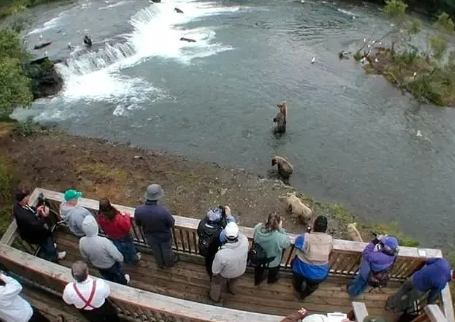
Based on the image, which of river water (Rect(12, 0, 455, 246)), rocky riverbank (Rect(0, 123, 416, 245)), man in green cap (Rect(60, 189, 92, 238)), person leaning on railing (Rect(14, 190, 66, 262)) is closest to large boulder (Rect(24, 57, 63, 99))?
river water (Rect(12, 0, 455, 246))

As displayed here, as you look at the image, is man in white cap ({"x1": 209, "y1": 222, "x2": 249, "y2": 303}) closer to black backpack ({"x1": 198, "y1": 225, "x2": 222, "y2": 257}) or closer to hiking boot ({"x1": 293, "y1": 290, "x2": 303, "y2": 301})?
black backpack ({"x1": 198, "y1": 225, "x2": 222, "y2": 257})

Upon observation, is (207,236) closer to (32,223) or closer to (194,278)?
(194,278)

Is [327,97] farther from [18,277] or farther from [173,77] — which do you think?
[18,277]

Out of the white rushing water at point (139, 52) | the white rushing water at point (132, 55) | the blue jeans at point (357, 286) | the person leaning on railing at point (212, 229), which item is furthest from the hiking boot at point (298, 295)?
the white rushing water at point (139, 52)

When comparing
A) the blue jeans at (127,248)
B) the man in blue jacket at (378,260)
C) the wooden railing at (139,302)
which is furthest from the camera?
the blue jeans at (127,248)

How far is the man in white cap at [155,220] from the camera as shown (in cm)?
661

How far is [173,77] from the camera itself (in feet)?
83.3

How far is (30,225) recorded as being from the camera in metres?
6.94

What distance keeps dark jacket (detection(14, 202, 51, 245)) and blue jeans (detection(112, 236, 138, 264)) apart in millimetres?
1262

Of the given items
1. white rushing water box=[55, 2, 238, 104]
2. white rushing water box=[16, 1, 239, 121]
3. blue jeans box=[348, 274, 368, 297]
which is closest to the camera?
blue jeans box=[348, 274, 368, 297]

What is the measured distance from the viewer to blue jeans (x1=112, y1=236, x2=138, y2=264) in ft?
24.1

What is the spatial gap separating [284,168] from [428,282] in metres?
11.3

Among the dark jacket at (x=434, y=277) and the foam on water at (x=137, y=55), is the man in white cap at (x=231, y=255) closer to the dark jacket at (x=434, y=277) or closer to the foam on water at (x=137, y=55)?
the dark jacket at (x=434, y=277)

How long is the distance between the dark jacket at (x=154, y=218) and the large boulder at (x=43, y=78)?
19.3m
